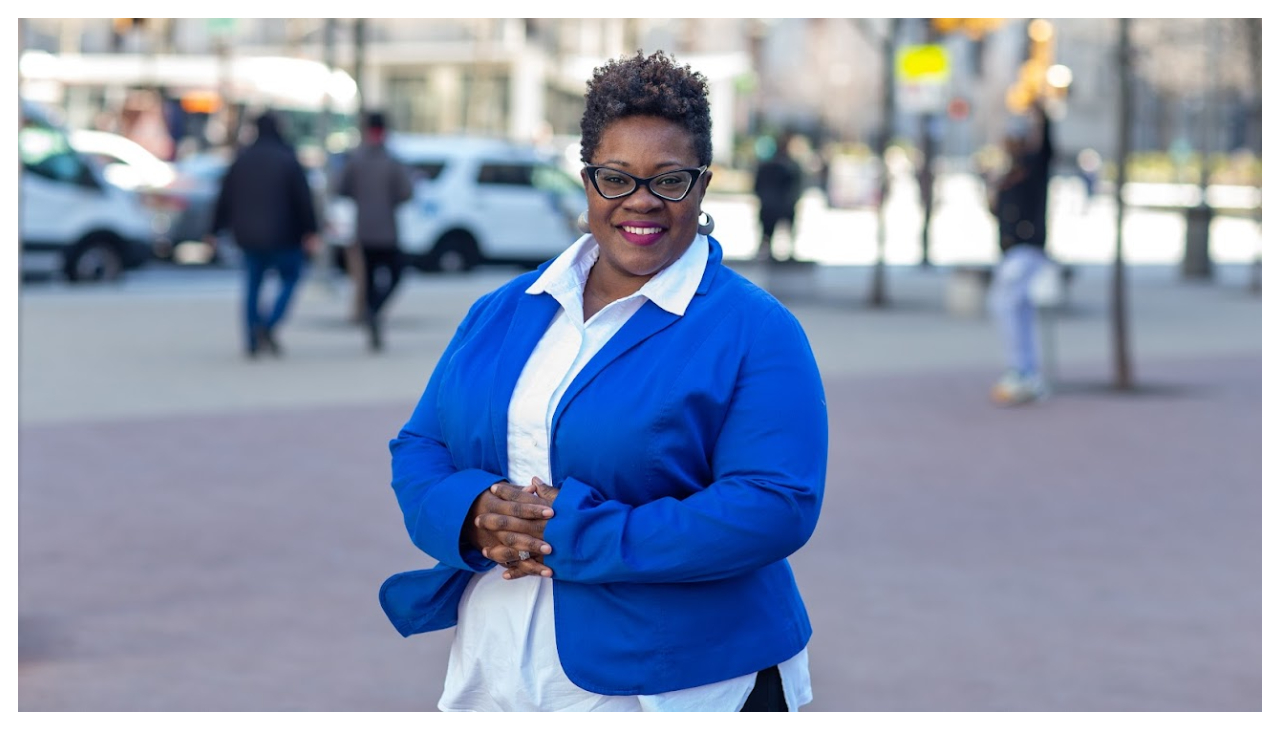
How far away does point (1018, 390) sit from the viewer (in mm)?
11789

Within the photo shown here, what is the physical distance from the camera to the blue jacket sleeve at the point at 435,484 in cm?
275

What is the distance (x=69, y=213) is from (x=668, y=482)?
60.7 feet

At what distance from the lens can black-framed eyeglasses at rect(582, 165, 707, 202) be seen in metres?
2.75

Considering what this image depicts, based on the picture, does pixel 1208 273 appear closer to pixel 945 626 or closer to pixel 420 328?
pixel 420 328

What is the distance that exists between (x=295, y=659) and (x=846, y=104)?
3400 inches

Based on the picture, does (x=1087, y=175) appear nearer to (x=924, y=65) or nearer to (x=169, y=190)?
(x=924, y=65)

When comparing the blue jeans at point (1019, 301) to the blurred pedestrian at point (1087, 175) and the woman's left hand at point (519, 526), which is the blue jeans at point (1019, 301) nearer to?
the woman's left hand at point (519, 526)

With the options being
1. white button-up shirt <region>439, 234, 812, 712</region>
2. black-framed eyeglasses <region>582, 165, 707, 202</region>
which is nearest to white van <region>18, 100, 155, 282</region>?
white button-up shirt <region>439, 234, 812, 712</region>

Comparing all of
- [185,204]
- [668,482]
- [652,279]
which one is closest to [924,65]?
[185,204]

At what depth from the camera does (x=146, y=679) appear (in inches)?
220

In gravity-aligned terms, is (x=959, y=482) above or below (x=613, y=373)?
below

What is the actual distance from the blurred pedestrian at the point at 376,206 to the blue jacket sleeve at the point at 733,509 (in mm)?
11851

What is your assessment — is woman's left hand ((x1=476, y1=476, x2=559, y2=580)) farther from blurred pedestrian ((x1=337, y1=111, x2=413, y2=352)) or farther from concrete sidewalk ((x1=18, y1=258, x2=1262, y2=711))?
blurred pedestrian ((x1=337, y1=111, x2=413, y2=352))
